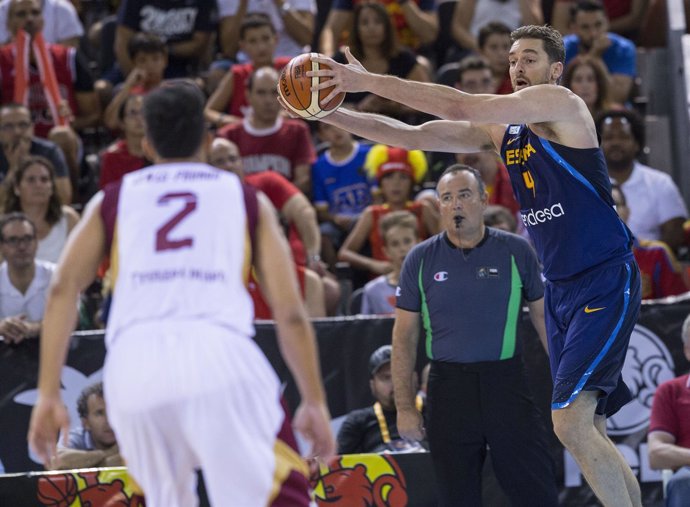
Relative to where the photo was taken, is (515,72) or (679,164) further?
(679,164)

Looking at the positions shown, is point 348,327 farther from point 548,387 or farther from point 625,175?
point 625,175

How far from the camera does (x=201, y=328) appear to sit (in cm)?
423

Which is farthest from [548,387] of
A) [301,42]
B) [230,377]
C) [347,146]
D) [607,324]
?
[301,42]

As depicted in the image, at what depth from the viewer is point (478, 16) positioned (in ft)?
42.1

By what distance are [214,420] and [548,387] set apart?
4857 millimetres

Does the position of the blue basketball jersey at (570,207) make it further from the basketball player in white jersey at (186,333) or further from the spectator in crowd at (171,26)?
the spectator in crowd at (171,26)

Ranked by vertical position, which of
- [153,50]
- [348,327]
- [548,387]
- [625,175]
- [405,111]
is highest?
[153,50]

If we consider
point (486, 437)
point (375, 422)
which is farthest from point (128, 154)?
point (486, 437)

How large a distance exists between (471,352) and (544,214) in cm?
116

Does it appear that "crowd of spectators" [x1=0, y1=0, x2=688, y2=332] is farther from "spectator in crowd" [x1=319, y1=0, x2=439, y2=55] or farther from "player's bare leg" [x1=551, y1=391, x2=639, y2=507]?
"player's bare leg" [x1=551, y1=391, x2=639, y2=507]

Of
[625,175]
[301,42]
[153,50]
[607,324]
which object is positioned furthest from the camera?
[301,42]

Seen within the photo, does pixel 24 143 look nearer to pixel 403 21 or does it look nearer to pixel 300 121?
pixel 300 121

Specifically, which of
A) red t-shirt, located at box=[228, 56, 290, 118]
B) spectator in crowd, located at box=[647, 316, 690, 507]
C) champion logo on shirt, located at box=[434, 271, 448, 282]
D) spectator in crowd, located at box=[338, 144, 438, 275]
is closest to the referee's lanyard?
champion logo on shirt, located at box=[434, 271, 448, 282]

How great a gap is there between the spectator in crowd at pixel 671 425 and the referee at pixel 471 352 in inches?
38.5
